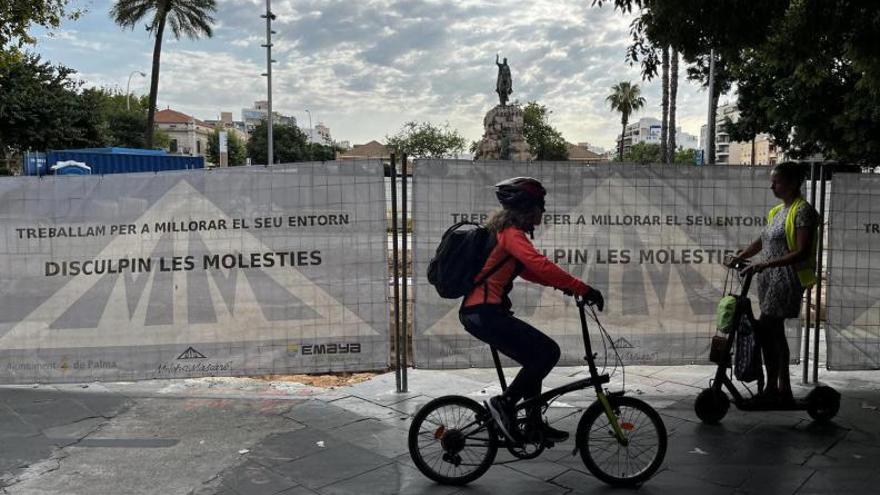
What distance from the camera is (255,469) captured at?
430cm

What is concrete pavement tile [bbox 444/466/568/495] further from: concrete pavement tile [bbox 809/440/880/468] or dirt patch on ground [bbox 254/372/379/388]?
dirt patch on ground [bbox 254/372/379/388]

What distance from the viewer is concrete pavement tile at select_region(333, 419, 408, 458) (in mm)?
4625

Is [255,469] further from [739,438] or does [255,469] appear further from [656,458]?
[739,438]

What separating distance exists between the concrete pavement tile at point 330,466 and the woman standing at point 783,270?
9.19 ft

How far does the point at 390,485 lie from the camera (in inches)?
160

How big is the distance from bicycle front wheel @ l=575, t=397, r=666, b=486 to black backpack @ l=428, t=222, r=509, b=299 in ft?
3.33

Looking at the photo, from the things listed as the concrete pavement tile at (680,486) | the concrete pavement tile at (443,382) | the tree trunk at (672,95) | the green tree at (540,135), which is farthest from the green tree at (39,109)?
the green tree at (540,135)

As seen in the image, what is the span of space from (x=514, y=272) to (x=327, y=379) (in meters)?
3.20

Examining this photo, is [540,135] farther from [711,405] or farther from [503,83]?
[711,405]

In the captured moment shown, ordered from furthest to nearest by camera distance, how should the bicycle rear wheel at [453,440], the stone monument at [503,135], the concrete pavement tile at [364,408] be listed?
the stone monument at [503,135] < the concrete pavement tile at [364,408] < the bicycle rear wheel at [453,440]

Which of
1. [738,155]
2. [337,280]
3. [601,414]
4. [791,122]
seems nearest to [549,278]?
[601,414]

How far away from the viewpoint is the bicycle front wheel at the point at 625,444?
396 centimetres

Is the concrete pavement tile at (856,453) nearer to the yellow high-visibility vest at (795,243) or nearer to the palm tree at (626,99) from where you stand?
the yellow high-visibility vest at (795,243)

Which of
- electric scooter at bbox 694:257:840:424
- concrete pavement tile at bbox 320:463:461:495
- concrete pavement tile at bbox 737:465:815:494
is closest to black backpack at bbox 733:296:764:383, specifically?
electric scooter at bbox 694:257:840:424
